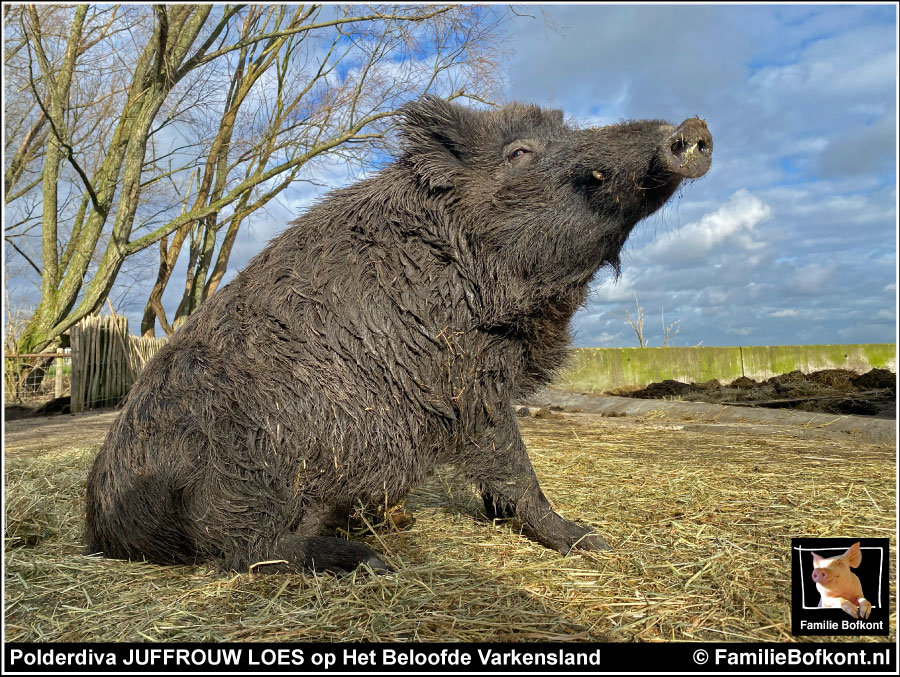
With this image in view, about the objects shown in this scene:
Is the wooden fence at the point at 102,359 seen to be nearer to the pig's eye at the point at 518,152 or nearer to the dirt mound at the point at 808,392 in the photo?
the dirt mound at the point at 808,392

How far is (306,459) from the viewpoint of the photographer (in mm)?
2734

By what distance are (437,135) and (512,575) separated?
2.29m

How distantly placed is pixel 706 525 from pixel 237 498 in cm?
249

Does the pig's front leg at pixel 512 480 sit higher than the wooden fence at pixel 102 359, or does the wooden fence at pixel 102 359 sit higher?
the wooden fence at pixel 102 359

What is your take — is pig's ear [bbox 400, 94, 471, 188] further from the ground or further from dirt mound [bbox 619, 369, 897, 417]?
dirt mound [bbox 619, 369, 897, 417]

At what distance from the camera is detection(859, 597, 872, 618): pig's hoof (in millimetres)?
2092

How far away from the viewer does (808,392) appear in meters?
9.79

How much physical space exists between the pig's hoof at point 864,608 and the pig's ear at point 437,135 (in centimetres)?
255

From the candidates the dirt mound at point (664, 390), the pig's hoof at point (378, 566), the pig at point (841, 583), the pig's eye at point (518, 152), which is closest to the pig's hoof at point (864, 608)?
the pig at point (841, 583)

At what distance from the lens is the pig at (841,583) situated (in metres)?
2.11

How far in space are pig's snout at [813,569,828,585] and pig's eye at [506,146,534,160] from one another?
7.55 ft

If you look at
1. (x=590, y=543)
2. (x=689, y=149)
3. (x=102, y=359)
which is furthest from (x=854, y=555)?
(x=102, y=359)
